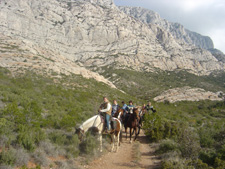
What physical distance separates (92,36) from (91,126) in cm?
10419

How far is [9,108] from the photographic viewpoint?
8133 millimetres

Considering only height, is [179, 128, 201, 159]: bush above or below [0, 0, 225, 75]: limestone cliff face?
below

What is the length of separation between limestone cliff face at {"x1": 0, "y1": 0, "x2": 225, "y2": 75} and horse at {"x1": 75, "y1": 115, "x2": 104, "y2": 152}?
72.8 metres

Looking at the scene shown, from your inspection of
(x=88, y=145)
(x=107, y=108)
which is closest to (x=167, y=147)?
(x=107, y=108)

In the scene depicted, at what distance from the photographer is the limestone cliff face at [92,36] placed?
274 feet

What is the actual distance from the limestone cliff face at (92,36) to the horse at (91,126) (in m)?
72.8

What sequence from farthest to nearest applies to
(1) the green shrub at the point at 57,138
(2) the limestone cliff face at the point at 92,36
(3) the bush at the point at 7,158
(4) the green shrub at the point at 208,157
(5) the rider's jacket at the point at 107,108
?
(2) the limestone cliff face at the point at 92,36 → (5) the rider's jacket at the point at 107,108 → (1) the green shrub at the point at 57,138 → (4) the green shrub at the point at 208,157 → (3) the bush at the point at 7,158

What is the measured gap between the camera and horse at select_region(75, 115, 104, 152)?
7508 millimetres

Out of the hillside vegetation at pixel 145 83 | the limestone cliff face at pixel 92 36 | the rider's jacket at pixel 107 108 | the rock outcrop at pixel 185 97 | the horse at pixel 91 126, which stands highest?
the limestone cliff face at pixel 92 36

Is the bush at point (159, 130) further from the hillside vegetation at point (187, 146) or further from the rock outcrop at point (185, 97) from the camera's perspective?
the rock outcrop at point (185, 97)

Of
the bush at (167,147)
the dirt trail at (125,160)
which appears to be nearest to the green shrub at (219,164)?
the bush at (167,147)

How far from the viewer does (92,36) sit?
105375 mm

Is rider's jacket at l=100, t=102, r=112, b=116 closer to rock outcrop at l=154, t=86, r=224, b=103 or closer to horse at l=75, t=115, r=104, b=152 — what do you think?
horse at l=75, t=115, r=104, b=152

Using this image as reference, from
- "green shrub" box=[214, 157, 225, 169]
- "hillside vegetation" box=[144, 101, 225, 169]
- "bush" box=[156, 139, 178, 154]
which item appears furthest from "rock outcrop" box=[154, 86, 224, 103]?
"green shrub" box=[214, 157, 225, 169]
